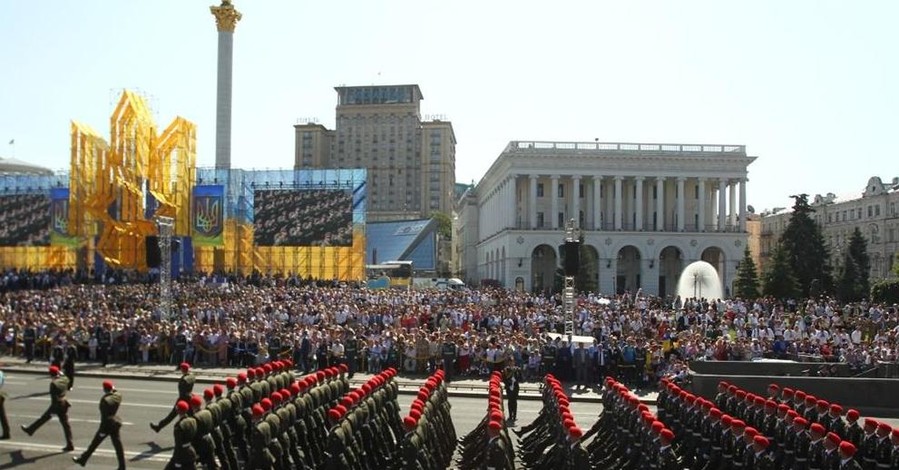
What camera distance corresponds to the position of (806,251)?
204 ft

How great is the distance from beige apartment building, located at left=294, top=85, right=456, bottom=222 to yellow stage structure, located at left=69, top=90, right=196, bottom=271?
99439mm

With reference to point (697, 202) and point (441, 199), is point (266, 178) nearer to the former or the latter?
point (697, 202)

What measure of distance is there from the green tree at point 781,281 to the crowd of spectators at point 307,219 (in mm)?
28356

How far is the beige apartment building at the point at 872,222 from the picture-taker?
9588cm

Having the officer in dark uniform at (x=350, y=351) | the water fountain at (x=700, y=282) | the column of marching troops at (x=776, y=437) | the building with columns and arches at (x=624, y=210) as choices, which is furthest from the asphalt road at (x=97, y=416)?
the building with columns and arches at (x=624, y=210)

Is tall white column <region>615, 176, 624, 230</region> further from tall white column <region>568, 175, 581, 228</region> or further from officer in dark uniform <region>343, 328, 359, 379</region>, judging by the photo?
officer in dark uniform <region>343, 328, 359, 379</region>

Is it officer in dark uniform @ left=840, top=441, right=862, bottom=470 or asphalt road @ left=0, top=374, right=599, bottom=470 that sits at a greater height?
officer in dark uniform @ left=840, top=441, right=862, bottom=470

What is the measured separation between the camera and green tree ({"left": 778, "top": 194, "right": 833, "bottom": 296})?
61688mm

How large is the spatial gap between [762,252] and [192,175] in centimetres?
8610

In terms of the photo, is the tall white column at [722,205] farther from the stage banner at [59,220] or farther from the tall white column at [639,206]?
the stage banner at [59,220]

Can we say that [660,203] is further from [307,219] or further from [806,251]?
[307,219]

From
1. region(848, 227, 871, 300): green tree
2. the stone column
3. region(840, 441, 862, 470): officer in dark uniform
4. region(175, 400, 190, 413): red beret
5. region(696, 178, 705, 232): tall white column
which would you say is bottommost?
region(840, 441, 862, 470): officer in dark uniform

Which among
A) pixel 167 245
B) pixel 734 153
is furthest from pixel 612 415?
pixel 734 153

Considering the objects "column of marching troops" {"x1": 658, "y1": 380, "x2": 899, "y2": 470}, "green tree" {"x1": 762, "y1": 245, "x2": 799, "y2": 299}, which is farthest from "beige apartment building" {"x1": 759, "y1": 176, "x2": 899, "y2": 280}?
"column of marching troops" {"x1": 658, "y1": 380, "x2": 899, "y2": 470}
